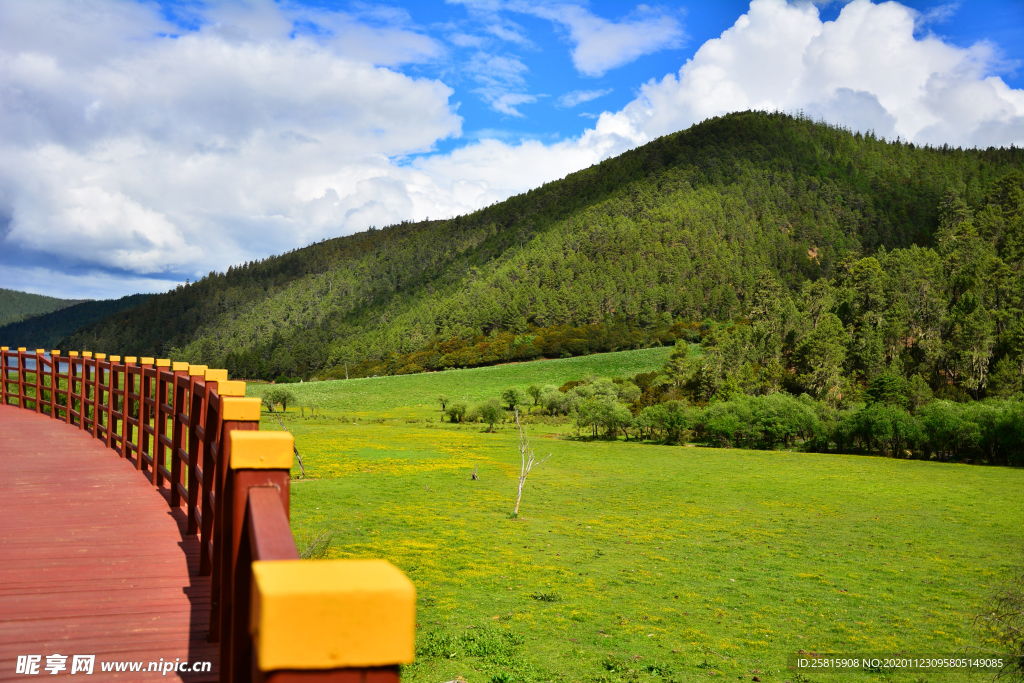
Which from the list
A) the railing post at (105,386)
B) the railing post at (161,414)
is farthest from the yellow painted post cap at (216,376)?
the railing post at (105,386)

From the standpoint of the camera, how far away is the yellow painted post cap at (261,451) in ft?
8.15

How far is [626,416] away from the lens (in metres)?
58.9

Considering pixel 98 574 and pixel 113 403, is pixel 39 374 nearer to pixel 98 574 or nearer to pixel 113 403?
pixel 113 403

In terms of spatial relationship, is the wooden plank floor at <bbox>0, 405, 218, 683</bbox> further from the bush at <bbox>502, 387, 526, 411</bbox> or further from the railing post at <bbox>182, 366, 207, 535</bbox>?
the bush at <bbox>502, 387, 526, 411</bbox>

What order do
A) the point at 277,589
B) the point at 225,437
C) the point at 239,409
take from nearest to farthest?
1. the point at 277,589
2. the point at 239,409
3. the point at 225,437

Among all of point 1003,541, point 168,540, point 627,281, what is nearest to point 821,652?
point 168,540

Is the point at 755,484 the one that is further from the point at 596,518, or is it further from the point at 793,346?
the point at 793,346

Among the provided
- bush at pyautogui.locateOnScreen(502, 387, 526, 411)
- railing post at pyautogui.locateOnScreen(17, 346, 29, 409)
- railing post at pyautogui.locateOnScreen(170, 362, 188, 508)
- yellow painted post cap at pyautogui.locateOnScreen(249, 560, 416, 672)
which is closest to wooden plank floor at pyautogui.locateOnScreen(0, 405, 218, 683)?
railing post at pyautogui.locateOnScreen(170, 362, 188, 508)

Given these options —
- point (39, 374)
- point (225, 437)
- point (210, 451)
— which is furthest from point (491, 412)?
point (225, 437)

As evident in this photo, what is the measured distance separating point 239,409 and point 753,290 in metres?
137

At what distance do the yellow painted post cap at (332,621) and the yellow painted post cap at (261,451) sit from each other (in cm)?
135

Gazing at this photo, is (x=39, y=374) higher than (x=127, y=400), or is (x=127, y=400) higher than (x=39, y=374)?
(x=39, y=374)

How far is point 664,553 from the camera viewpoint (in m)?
21.9

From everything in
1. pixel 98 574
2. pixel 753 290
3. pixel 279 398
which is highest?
pixel 753 290
